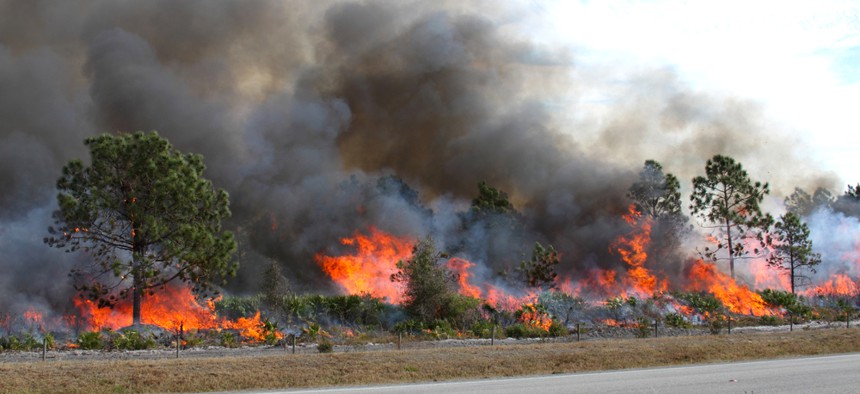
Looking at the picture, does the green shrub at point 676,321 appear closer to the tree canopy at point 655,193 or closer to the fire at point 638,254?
the fire at point 638,254

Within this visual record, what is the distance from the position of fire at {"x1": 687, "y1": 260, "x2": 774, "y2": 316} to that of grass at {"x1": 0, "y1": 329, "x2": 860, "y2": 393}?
1675cm

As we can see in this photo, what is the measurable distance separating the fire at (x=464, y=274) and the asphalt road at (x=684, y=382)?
2379 cm

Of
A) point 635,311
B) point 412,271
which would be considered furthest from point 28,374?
point 635,311

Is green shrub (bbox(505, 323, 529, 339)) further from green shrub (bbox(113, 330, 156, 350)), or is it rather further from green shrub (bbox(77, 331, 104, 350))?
green shrub (bbox(77, 331, 104, 350))

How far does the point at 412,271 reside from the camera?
37531 mm

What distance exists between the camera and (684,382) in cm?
1742

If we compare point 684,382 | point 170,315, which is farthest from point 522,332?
point 684,382

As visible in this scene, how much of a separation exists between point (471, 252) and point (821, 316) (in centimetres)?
2196

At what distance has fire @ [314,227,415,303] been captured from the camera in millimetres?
43625

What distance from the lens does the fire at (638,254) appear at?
163 feet

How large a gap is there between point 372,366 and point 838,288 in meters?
45.4

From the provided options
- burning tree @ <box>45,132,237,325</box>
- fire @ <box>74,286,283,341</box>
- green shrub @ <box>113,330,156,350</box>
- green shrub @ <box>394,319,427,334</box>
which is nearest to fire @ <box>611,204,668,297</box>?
green shrub @ <box>394,319,427,334</box>

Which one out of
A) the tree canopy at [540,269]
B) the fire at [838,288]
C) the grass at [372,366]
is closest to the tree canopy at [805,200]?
the fire at [838,288]

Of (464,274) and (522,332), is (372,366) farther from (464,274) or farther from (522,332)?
(464,274)
